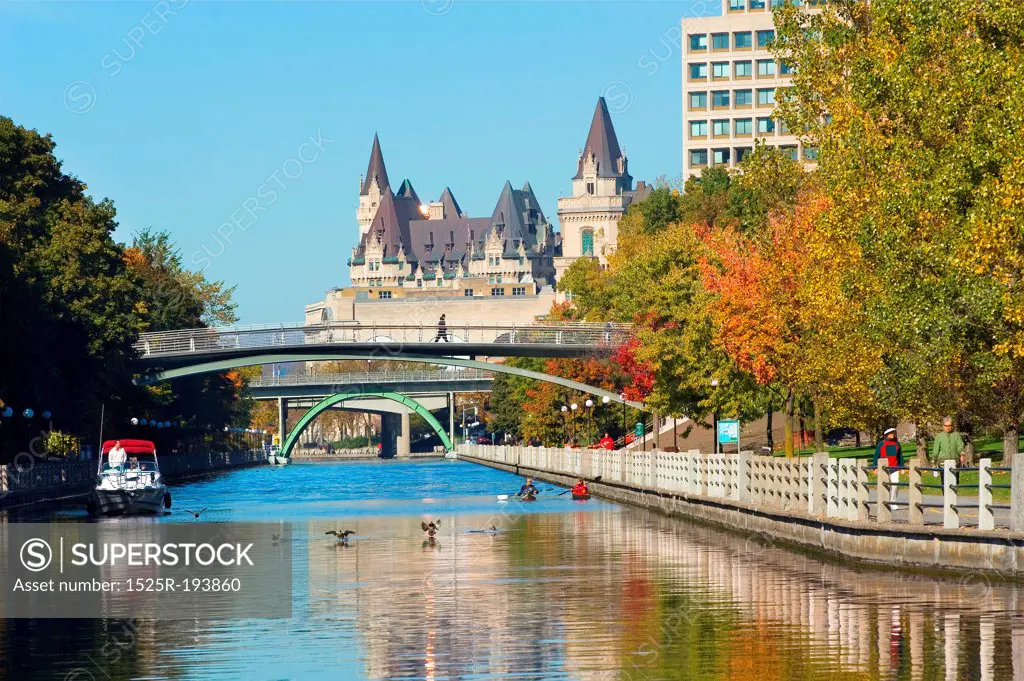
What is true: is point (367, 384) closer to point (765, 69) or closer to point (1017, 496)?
point (765, 69)

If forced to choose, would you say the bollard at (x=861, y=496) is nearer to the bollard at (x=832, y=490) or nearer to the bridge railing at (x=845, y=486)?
the bridge railing at (x=845, y=486)

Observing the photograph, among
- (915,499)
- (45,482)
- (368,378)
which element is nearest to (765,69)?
(368,378)

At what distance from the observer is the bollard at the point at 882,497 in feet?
88.5

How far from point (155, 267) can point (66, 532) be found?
235ft

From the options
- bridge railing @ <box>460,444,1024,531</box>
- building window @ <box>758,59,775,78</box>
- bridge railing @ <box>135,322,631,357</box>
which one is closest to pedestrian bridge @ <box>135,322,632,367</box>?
bridge railing @ <box>135,322,631,357</box>

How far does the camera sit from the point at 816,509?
31125 mm

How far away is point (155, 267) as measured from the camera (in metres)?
109

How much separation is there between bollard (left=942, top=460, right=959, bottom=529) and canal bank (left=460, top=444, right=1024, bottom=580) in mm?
73

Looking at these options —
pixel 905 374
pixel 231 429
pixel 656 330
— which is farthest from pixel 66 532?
pixel 231 429

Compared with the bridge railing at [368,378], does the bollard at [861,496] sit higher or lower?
lower

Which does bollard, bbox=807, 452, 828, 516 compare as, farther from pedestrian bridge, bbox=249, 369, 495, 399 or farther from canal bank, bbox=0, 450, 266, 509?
pedestrian bridge, bbox=249, 369, 495, 399

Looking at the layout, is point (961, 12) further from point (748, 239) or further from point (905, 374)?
point (748, 239)

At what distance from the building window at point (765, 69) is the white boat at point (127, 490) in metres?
113

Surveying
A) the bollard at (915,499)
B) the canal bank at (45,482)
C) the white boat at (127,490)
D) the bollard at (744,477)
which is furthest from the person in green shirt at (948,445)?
the canal bank at (45,482)
